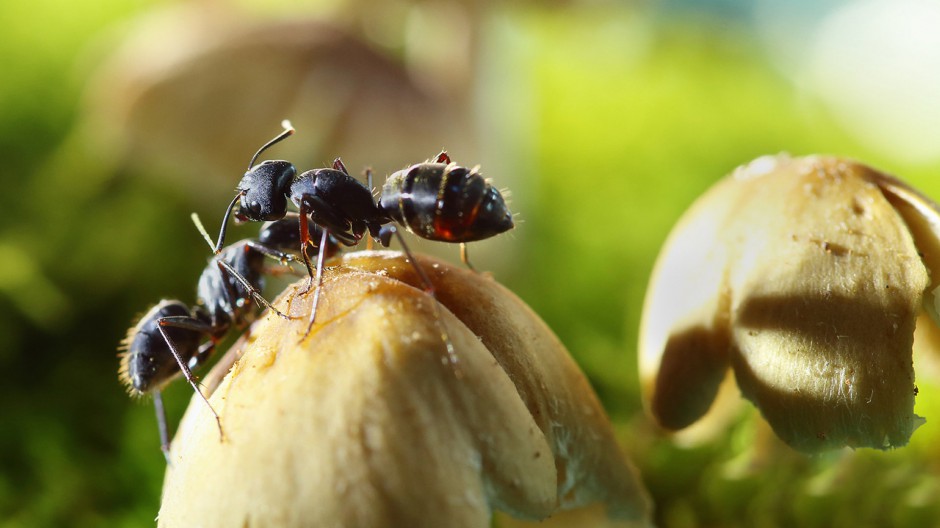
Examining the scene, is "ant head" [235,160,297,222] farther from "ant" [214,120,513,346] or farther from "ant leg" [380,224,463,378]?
"ant leg" [380,224,463,378]

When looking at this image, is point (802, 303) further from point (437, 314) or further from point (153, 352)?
point (153, 352)

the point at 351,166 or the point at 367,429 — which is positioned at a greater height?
the point at 367,429

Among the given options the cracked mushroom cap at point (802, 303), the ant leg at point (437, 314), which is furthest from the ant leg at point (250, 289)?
the cracked mushroom cap at point (802, 303)

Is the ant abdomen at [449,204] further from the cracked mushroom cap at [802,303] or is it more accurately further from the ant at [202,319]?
the cracked mushroom cap at [802,303]

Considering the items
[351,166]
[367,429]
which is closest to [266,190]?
[367,429]

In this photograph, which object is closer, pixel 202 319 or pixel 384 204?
pixel 384 204

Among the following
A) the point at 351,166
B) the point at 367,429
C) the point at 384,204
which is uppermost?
the point at 384,204

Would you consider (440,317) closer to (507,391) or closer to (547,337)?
(507,391)
